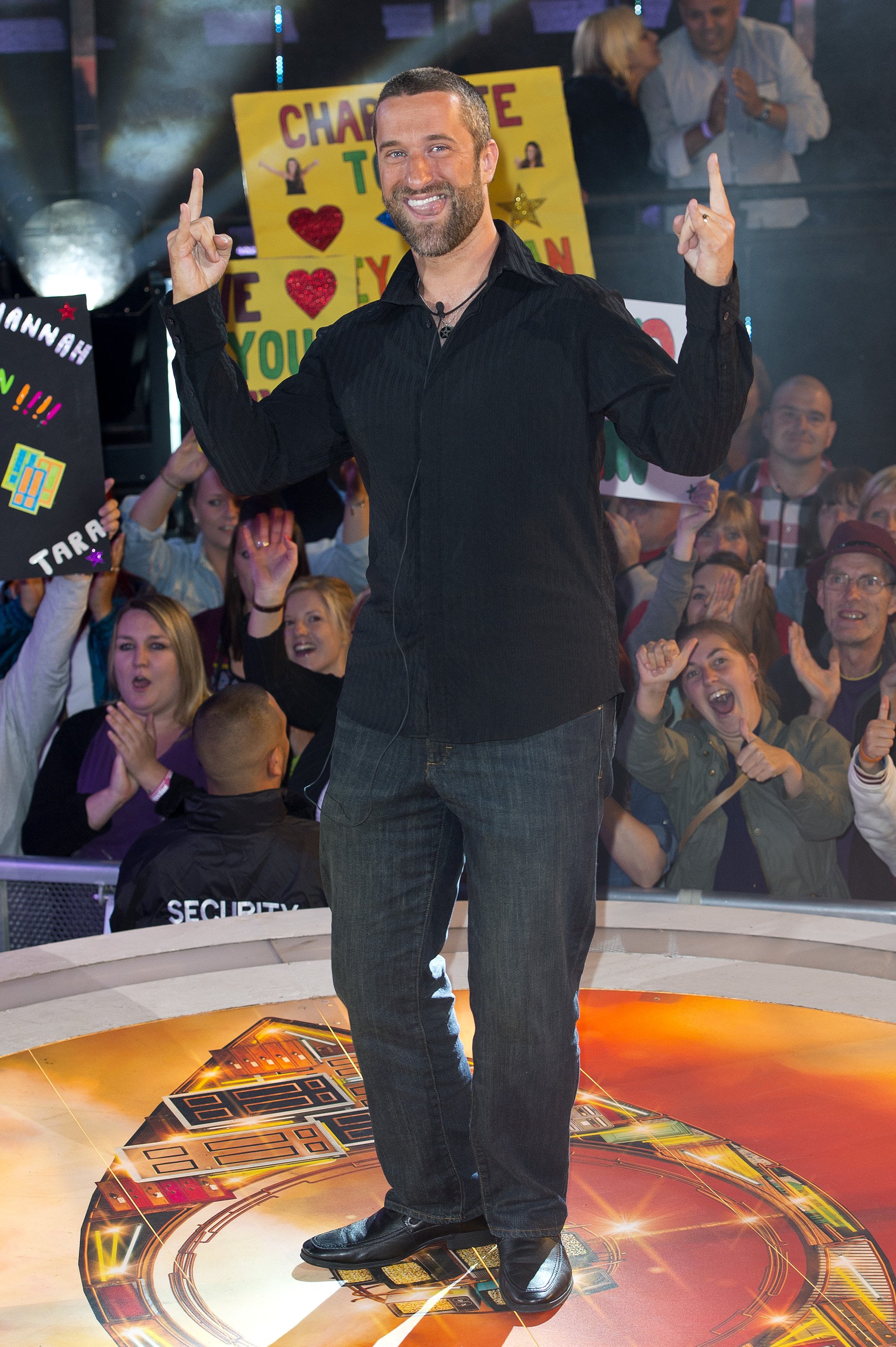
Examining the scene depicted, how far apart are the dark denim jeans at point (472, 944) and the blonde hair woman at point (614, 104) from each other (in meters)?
3.25

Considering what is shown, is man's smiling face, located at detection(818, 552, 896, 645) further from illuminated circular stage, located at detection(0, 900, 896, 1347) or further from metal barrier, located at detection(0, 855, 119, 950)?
metal barrier, located at detection(0, 855, 119, 950)


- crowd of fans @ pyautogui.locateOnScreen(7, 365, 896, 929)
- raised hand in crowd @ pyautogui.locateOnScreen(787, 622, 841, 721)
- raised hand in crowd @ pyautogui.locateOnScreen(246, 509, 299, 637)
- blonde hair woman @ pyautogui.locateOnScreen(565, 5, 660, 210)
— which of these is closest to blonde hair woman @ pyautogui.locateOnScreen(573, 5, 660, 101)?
blonde hair woman @ pyautogui.locateOnScreen(565, 5, 660, 210)

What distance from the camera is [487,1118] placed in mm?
1598

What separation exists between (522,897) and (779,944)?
53.7 inches

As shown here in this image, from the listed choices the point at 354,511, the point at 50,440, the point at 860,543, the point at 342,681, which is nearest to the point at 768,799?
→ the point at 860,543

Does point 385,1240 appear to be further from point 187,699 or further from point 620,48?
point 620,48

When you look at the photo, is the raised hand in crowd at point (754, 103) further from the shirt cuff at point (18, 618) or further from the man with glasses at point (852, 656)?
the shirt cuff at point (18, 618)

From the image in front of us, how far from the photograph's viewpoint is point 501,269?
161cm

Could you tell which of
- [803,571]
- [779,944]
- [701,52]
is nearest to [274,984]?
[779,944]

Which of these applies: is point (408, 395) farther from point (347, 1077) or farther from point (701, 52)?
point (701, 52)

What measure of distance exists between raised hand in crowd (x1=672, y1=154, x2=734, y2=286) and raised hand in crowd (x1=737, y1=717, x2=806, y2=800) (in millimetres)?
2146

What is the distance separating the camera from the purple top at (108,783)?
3.57 m

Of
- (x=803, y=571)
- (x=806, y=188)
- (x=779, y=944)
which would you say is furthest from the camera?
(x=806, y=188)

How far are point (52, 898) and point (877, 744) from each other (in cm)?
198
